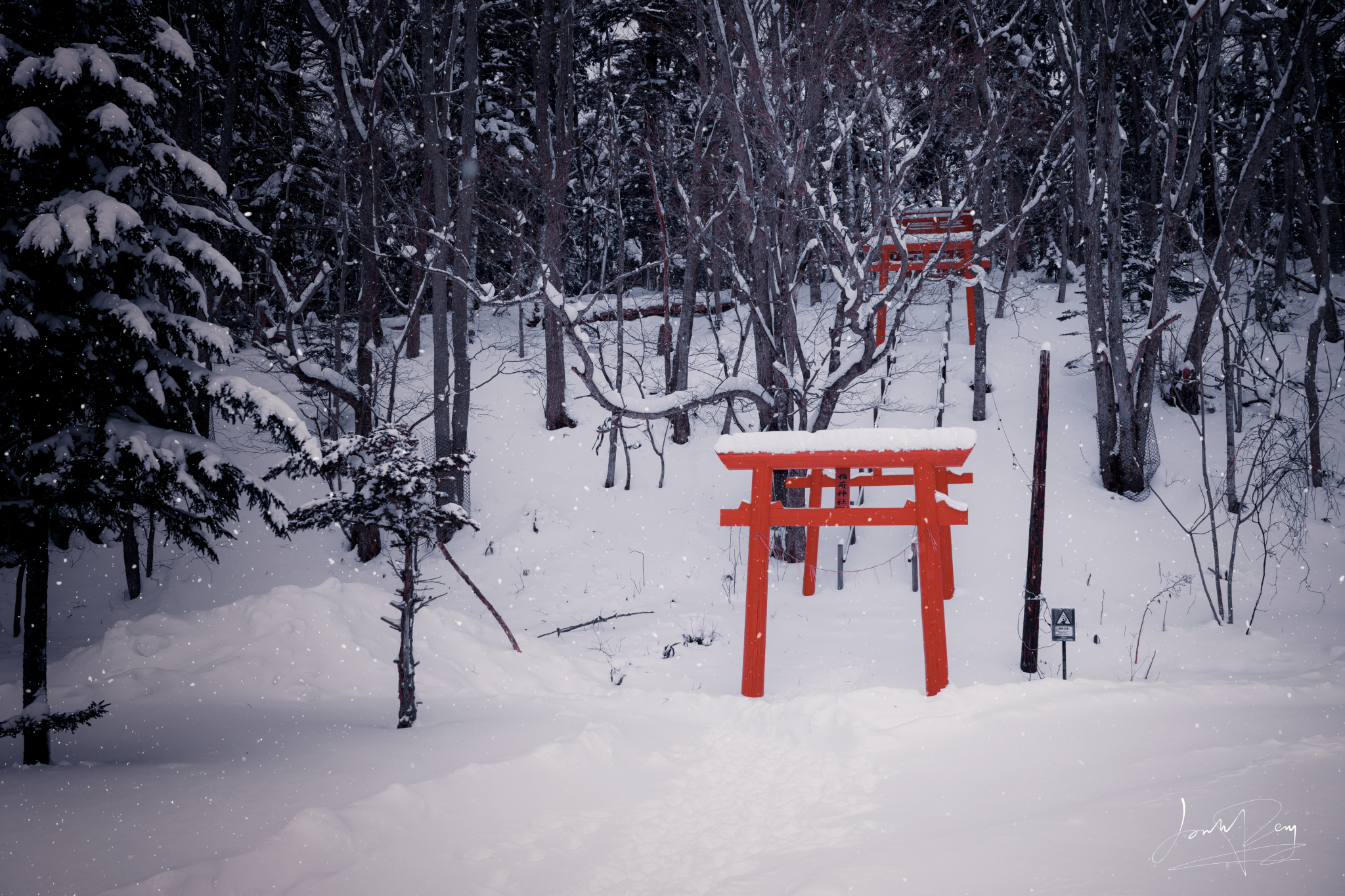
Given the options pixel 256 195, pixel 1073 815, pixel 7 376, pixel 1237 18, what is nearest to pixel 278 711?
pixel 7 376

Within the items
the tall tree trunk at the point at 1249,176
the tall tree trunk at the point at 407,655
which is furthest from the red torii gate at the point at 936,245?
the tall tree trunk at the point at 407,655

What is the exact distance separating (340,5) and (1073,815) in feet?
53.5

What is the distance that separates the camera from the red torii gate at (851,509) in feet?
24.4

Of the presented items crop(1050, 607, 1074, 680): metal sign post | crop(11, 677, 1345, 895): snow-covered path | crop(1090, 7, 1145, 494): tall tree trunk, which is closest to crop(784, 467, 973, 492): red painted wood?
crop(1050, 607, 1074, 680): metal sign post

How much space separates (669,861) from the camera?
13.5 feet

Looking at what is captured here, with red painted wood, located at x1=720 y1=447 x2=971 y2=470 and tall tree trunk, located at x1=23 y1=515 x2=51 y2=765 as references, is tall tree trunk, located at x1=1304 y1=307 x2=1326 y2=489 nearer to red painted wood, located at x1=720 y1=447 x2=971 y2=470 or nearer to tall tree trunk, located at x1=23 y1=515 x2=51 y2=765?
red painted wood, located at x1=720 y1=447 x2=971 y2=470

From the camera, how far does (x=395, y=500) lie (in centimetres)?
586

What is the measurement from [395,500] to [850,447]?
4.62m

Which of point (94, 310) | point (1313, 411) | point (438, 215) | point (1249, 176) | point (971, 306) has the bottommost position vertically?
point (1313, 411)

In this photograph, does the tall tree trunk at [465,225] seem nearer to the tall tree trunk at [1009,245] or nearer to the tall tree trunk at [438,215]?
the tall tree trunk at [438,215]

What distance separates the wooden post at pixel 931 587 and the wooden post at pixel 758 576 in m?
1.65

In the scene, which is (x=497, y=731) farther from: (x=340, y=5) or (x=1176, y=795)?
(x=340, y=5)

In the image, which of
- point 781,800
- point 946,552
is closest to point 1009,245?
point 946,552

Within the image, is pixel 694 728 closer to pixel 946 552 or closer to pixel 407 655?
pixel 407 655
